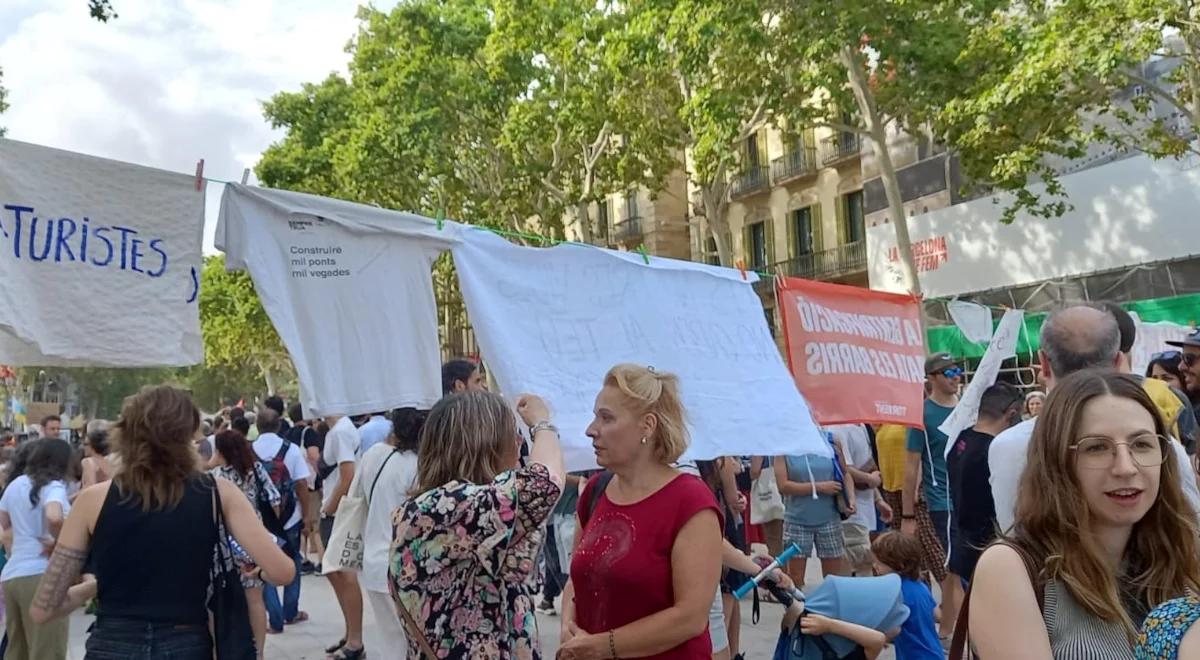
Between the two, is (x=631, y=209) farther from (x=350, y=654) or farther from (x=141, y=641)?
(x=141, y=641)

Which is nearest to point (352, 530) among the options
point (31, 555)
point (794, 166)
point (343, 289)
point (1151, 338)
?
point (31, 555)

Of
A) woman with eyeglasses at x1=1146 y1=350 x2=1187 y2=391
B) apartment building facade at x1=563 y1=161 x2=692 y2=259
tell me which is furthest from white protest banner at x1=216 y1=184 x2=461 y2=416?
apartment building facade at x1=563 y1=161 x2=692 y2=259

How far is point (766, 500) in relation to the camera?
28.5ft

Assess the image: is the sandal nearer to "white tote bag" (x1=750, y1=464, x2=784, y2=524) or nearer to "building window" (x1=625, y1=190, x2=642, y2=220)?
"white tote bag" (x1=750, y1=464, x2=784, y2=524)

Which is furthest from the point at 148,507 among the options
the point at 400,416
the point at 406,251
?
the point at 400,416

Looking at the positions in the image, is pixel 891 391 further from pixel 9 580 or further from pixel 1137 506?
pixel 9 580

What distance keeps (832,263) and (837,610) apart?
91.9 feet

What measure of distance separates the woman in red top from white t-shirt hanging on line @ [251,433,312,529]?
19.7 feet

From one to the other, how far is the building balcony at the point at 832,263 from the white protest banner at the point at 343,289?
2561cm

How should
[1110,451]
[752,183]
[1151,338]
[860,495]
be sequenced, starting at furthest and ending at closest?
1. [752,183]
2. [1151,338]
3. [860,495]
4. [1110,451]

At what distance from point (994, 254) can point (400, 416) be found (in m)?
20.5

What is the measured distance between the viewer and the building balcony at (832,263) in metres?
30.6

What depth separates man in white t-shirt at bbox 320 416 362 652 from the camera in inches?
285

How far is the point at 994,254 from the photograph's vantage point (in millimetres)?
23438
